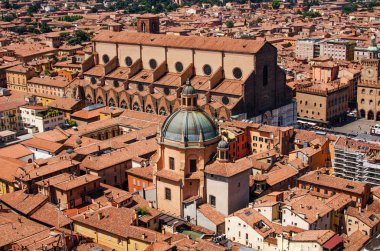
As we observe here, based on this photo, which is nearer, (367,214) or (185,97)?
(367,214)

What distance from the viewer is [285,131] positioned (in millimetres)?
61062

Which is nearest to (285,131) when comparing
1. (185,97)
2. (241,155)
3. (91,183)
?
(241,155)

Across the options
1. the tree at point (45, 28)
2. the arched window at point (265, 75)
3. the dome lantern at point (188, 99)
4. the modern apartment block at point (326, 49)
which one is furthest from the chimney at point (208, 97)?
the tree at point (45, 28)

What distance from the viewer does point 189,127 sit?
48.8m

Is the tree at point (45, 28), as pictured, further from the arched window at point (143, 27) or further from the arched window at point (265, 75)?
the arched window at point (265, 75)

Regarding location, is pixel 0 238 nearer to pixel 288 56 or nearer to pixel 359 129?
pixel 359 129

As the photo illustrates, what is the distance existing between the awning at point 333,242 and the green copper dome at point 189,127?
13.2m

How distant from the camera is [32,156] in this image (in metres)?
61.3

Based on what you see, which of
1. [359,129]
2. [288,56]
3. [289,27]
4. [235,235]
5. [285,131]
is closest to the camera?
[235,235]

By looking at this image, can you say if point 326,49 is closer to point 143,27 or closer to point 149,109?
point 143,27

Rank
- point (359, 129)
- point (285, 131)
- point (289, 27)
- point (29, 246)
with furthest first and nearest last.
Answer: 1. point (289, 27)
2. point (359, 129)
3. point (285, 131)
4. point (29, 246)

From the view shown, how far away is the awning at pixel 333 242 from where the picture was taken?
41.0m

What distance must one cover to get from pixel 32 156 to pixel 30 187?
459 inches

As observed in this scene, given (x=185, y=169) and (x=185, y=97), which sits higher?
(x=185, y=97)
